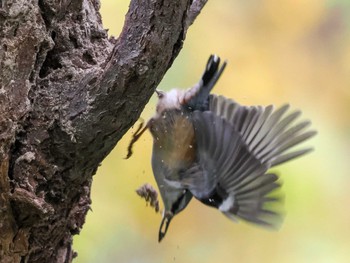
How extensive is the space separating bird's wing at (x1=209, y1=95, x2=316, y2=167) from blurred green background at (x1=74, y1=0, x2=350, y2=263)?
458mm

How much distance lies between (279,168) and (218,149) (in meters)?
0.60

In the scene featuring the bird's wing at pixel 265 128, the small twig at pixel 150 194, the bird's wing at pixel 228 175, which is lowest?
the small twig at pixel 150 194

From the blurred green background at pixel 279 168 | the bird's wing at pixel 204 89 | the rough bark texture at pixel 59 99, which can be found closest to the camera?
the rough bark texture at pixel 59 99

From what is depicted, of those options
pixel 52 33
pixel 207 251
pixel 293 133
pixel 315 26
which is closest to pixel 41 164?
pixel 52 33

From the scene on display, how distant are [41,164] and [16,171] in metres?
0.03

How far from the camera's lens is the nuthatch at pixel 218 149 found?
2.92 ft

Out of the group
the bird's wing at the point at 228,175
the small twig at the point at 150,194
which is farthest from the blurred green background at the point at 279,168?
the bird's wing at the point at 228,175

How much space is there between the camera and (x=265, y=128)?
973mm

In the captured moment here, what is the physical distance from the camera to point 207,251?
58.6 inches

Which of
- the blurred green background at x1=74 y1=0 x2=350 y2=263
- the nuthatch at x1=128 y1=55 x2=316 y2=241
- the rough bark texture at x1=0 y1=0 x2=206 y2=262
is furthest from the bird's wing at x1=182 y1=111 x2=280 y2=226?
the blurred green background at x1=74 y1=0 x2=350 y2=263

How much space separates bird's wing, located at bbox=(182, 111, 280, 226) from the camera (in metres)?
0.87

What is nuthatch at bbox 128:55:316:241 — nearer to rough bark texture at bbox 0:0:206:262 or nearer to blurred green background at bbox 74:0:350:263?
rough bark texture at bbox 0:0:206:262

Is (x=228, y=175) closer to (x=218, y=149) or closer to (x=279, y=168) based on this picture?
(x=218, y=149)

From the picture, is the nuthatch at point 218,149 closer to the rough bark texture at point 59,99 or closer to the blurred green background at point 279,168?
the rough bark texture at point 59,99
